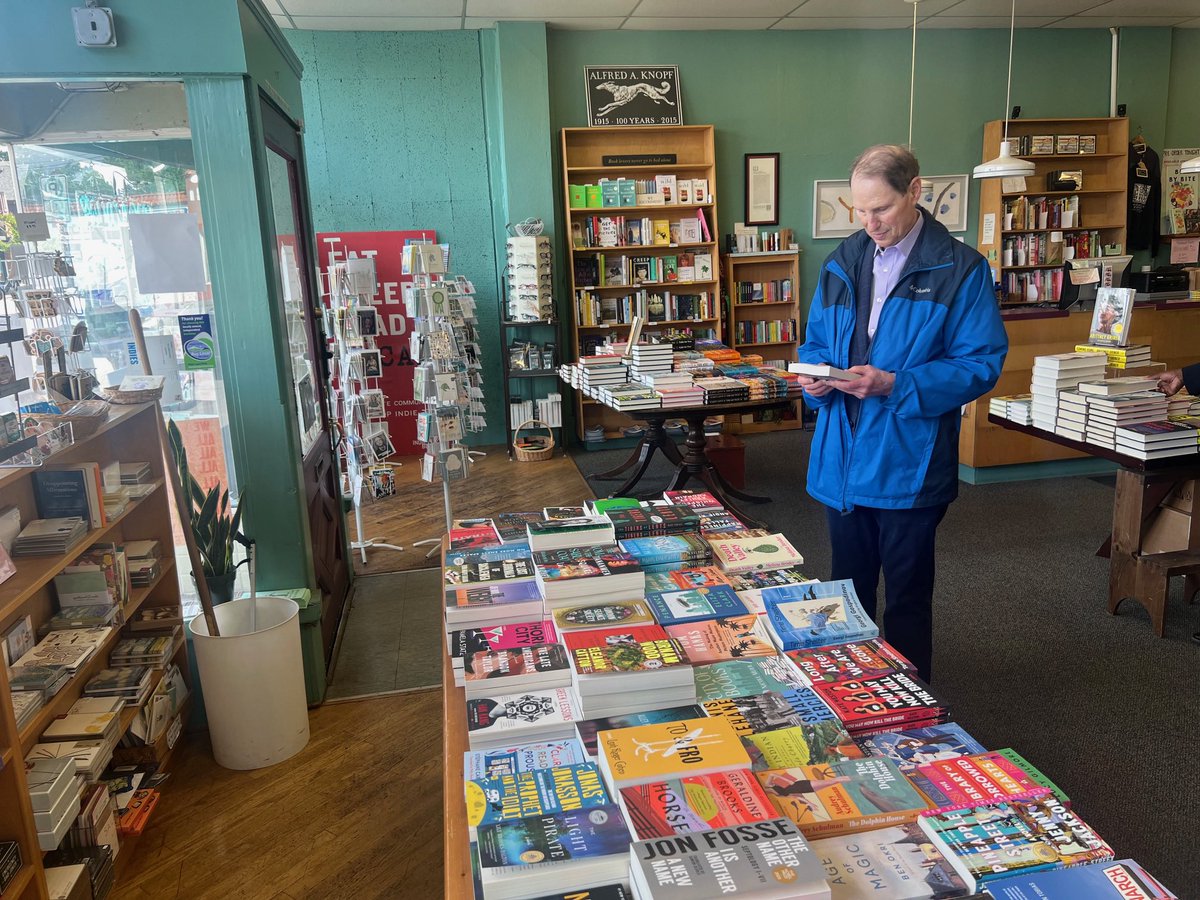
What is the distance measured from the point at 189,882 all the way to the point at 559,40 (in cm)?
645

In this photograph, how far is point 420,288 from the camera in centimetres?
429

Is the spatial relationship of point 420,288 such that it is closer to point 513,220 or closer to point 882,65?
point 513,220

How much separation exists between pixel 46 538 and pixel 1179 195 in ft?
30.7

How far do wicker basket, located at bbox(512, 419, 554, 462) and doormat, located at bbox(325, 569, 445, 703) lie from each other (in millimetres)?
2405

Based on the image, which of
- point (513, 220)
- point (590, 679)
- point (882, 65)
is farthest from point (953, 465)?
point (882, 65)

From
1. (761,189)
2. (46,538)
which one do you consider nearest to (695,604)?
(46,538)

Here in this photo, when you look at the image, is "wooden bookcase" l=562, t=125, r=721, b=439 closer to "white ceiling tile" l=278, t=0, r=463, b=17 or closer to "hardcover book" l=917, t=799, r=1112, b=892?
"white ceiling tile" l=278, t=0, r=463, b=17

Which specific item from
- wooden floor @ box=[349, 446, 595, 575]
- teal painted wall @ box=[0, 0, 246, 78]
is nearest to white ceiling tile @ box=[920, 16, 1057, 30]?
wooden floor @ box=[349, 446, 595, 575]

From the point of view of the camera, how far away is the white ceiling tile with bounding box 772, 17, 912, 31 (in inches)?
273

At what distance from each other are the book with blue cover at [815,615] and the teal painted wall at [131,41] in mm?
2222

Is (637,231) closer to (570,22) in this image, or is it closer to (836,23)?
(570,22)

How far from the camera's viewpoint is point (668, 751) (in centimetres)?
123

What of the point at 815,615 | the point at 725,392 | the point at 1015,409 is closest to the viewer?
the point at 815,615

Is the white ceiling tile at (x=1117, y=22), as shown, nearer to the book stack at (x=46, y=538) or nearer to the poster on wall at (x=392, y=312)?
the poster on wall at (x=392, y=312)
